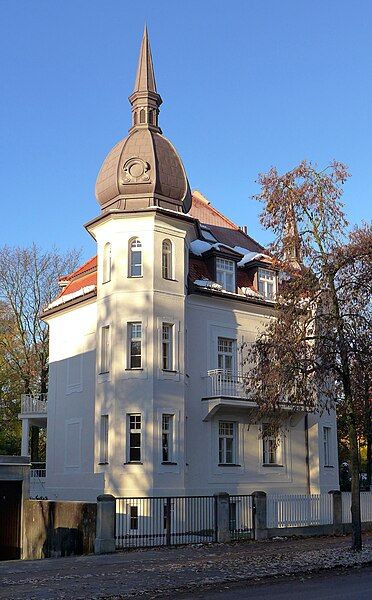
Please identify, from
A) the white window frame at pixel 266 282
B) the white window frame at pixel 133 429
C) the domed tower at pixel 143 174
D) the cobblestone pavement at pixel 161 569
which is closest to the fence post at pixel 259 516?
the cobblestone pavement at pixel 161 569

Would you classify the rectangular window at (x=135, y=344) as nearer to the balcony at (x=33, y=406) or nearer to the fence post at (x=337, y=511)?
the fence post at (x=337, y=511)

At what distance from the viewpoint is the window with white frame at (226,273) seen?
3147cm

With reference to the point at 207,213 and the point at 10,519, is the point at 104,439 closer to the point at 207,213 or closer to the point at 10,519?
the point at 10,519

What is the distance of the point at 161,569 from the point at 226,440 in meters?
14.2

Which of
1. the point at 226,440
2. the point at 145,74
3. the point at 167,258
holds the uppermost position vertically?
the point at 145,74

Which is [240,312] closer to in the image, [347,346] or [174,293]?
[174,293]

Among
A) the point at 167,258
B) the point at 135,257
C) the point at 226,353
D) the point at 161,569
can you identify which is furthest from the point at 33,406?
the point at 161,569

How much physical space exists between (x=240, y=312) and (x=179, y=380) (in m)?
5.33

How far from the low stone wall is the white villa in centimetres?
306

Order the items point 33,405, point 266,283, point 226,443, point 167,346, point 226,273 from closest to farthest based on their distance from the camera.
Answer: point 167,346, point 226,443, point 226,273, point 266,283, point 33,405

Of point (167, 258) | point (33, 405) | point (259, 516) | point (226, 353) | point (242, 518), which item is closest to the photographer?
point (259, 516)

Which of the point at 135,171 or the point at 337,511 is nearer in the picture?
the point at 337,511

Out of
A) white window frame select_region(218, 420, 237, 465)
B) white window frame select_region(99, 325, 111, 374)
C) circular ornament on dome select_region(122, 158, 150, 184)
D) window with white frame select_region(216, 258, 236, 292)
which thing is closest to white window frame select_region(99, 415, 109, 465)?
white window frame select_region(99, 325, 111, 374)

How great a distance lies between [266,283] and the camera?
33500 mm
